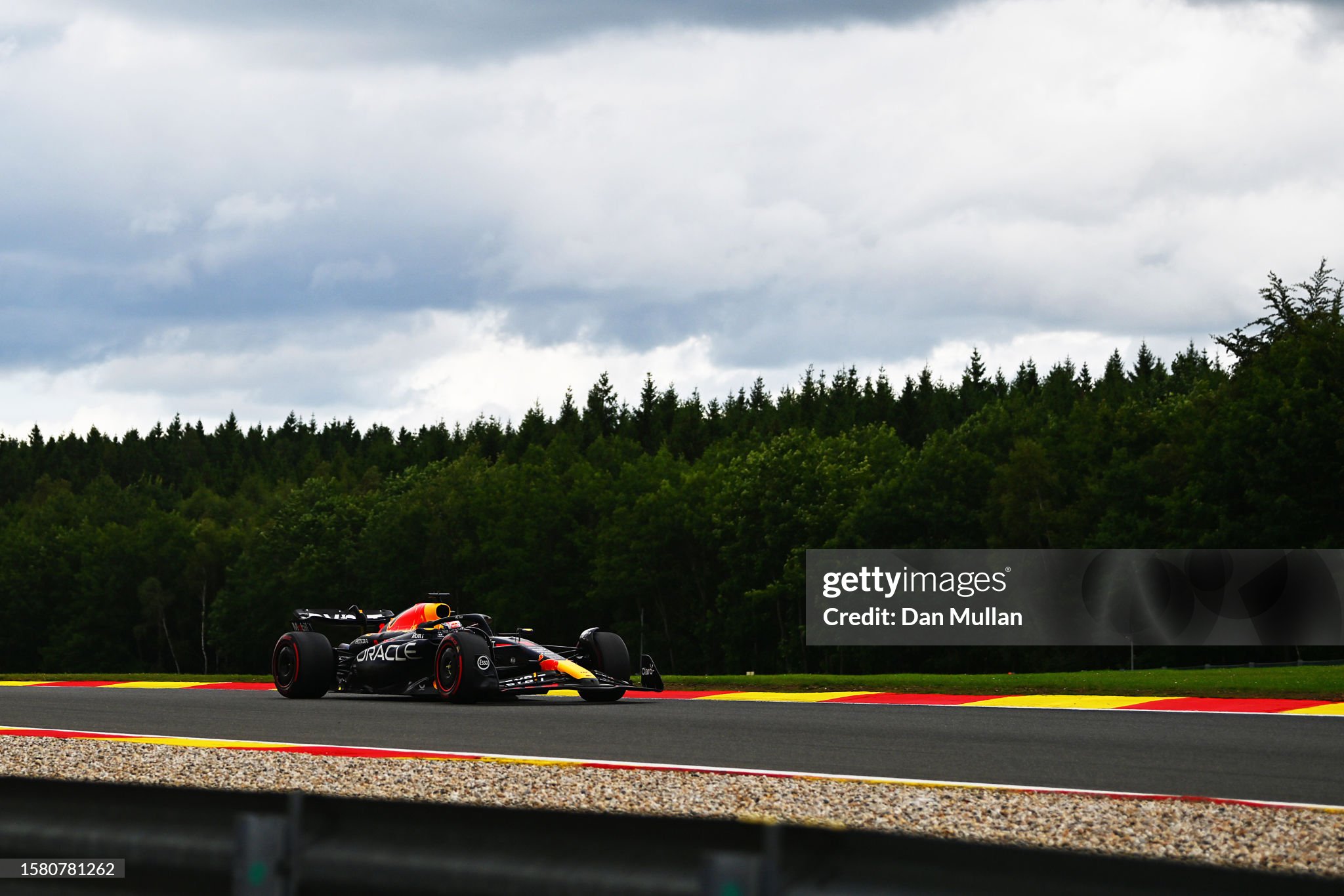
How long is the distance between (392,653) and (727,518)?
54.7 m

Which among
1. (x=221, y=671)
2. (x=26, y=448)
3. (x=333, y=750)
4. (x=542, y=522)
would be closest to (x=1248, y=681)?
(x=333, y=750)

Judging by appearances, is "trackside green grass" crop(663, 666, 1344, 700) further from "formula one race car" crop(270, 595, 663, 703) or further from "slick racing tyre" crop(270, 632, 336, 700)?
"slick racing tyre" crop(270, 632, 336, 700)

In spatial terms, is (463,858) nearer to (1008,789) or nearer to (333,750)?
(1008,789)

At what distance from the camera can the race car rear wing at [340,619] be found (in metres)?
18.9

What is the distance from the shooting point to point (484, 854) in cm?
353

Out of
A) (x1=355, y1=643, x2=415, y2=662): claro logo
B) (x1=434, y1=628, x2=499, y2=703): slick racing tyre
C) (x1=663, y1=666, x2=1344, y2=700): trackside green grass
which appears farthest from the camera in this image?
(x1=663, y1=666, x2=1344, y2=700): trackside green grass

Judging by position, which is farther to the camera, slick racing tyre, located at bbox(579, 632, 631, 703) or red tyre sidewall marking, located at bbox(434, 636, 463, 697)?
slick racing tyre, located at bbox(579, 632, 631, 703)

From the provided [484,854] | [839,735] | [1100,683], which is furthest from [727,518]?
[484,854]

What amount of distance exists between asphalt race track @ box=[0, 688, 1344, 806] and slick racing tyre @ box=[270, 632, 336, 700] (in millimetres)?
454

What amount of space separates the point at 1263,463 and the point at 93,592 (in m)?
74.1

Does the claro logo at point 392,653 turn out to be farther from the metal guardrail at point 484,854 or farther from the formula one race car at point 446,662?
the metal guardrail at point 484,854

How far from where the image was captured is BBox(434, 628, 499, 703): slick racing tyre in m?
16.1

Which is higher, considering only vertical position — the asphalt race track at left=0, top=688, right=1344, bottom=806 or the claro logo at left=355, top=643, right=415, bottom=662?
the claro logo at left=355, top=643, right=415, bottom=662

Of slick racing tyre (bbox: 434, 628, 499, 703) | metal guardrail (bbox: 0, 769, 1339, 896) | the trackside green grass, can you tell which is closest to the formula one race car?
slick racing tyre (bbox: 434, 628, 499, 703)
